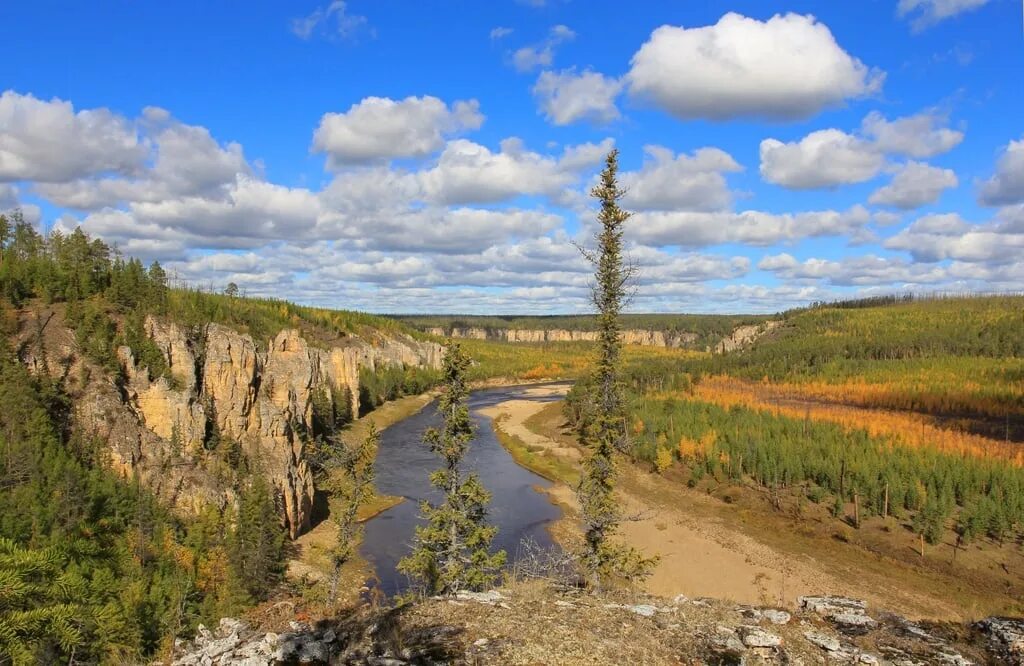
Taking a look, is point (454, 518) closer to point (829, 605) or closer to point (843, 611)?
point (829, 605)

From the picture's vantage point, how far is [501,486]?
6800 cm

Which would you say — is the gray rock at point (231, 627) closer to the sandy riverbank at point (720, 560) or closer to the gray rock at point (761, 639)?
the gray rock at point (761, 639)

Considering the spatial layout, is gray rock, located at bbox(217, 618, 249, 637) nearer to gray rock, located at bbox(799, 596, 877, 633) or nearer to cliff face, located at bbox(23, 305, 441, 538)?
gray rock, located at bbox(799, 596, 877, 633)

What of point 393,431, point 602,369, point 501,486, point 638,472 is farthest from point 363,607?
point 393,431

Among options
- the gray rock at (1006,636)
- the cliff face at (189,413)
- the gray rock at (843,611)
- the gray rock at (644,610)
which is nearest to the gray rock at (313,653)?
the gray rock at (644,610)

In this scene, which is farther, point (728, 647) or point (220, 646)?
point (728, 647)

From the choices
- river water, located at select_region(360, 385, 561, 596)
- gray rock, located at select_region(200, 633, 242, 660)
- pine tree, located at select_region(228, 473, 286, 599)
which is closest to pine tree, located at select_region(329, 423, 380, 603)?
river water, located at select_region(360, 385, 561, 596)

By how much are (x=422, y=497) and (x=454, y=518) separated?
3461 cm

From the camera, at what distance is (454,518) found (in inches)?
1102

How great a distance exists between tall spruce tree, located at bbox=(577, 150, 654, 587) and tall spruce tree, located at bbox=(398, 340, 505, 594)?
6455 mm

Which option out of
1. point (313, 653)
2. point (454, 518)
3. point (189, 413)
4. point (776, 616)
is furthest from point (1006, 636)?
point (189, 413)

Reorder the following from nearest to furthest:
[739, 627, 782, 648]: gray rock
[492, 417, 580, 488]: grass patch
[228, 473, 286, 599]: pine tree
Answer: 1. [739, 627, 782, 648]: gray rock
2. [228, 473, 286, 599]: pine tree
3. [492, 417, 580, 488]: grass patch

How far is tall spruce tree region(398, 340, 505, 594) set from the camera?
27.4 meters

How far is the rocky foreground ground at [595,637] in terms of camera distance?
11047 mm
